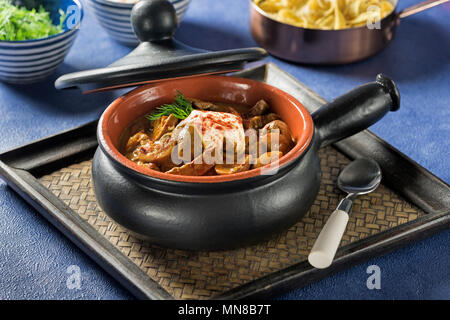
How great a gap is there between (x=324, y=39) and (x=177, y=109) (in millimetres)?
1122

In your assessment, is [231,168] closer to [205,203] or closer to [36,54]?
[205,203]

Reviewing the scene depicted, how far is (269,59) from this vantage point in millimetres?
3000

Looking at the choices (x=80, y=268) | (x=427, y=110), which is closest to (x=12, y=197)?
(x=80, y=268)

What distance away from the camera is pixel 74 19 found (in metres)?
2.81

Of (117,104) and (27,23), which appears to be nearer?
(117,104)

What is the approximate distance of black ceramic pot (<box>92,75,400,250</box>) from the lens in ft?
5.36

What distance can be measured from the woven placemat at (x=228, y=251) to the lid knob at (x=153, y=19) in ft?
1.65

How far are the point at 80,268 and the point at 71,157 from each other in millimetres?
491

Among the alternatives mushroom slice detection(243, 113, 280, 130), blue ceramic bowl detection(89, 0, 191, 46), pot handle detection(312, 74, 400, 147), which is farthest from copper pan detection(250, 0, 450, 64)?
mushroom slice detection(243, 113, 280, 130)

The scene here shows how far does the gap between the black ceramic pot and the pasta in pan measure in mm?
1216

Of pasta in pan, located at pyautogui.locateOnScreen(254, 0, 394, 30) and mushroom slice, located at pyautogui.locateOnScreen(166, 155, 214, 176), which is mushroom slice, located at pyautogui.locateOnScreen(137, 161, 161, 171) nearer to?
mushroom slice, located at pyautogui.locateOnScreen(166, 155, 214, 176)

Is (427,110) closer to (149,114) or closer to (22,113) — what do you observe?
(149,114)

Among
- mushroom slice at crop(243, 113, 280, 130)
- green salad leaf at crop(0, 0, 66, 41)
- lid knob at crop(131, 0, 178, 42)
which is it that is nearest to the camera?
mushroom slice at crop(243, 113, 280, 130)

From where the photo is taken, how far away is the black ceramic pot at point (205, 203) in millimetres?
1633
